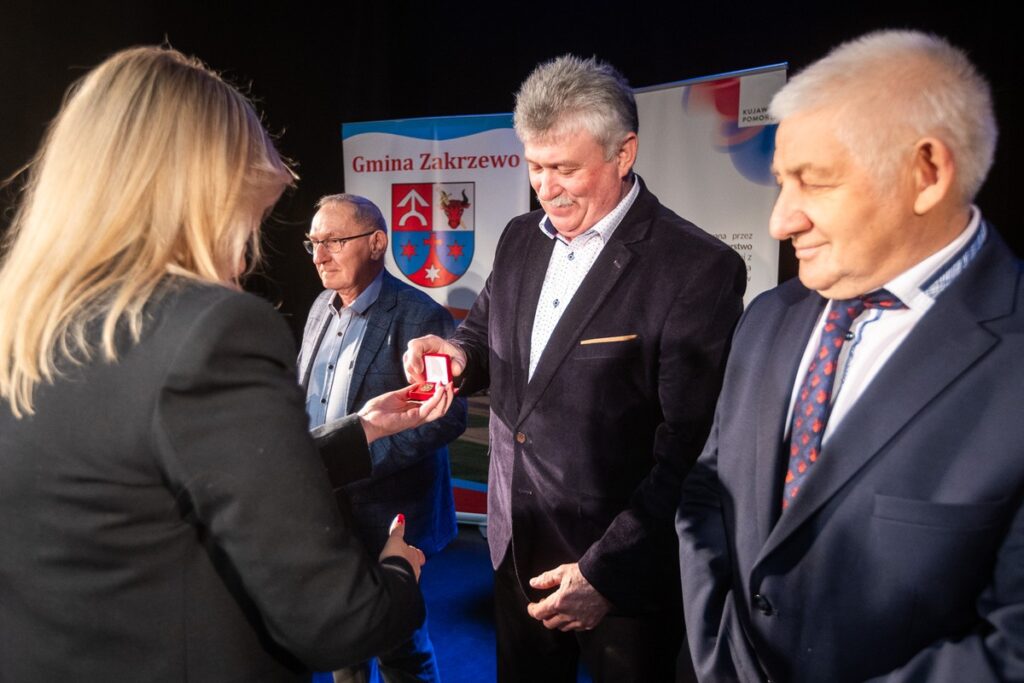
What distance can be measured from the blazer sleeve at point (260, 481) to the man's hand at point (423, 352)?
1.18 metres

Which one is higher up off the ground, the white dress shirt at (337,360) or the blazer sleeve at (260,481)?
the blazer sleeve at (260,481)

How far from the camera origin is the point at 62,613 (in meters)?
1.08

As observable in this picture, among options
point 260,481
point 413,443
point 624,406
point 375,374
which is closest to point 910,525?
point 624,406

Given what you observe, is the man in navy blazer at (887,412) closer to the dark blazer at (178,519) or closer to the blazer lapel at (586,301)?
the blazer lapel at (586,301)

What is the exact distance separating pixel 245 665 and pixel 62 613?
0.27m

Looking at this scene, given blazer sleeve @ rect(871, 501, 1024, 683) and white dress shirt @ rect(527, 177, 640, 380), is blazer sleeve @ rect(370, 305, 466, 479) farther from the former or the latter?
blazer sleeve @ rect(871, 501, 1024, 683)

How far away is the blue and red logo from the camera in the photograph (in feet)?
17.1

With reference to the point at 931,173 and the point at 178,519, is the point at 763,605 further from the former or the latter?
the point at 178,519

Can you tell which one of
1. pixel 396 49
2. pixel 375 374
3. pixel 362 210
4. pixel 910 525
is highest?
pixel 396 49

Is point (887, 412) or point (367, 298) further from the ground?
point (887, 412)

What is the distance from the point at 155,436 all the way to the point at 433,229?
14.4ft

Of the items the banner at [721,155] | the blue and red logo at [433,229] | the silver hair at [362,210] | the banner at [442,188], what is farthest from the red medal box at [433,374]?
the blue and red logo at [433,229]

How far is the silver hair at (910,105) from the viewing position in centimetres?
120

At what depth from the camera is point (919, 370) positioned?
119 centimetres
